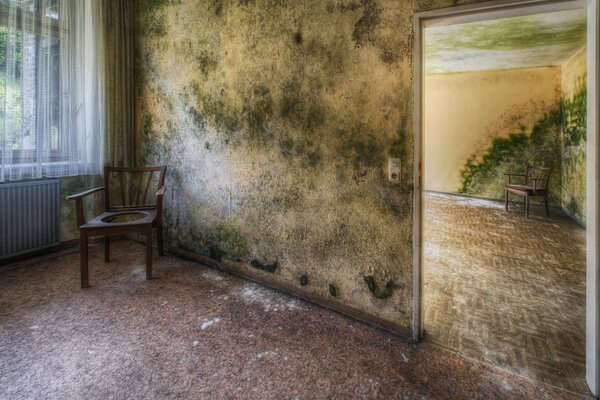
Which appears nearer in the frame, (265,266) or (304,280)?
(304,280)

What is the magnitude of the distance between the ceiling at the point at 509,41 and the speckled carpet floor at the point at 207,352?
372cm

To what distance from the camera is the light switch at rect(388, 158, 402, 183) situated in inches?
82.2

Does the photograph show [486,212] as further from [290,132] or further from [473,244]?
[290,132]

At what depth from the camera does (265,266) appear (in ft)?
9.45

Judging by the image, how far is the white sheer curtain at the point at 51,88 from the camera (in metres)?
3.04

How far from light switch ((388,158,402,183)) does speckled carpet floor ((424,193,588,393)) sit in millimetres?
1069

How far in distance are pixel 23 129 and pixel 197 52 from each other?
71.9 inches

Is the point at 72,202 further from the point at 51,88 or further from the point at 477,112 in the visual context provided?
the point at 477,112

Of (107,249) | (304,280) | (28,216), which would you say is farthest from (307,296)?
(28,216)

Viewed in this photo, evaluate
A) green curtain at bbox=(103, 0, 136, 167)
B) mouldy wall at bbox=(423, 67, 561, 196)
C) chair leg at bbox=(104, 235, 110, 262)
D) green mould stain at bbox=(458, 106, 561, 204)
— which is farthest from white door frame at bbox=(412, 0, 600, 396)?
green mould stain at bbox=(458, 106, 561, 204)

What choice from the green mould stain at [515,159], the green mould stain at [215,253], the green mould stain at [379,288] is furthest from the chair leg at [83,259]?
the green mould stain at [515,159]

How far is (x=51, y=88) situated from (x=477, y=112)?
7.53 m

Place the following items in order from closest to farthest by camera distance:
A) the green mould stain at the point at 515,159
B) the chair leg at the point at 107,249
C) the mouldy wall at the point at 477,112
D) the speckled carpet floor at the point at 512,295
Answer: the speckled carpet floor at the point at 512,295, the chair leg at the point at 107,249, the green mould stain at the point at 515,159, the mouldy wall at the point at 477,112

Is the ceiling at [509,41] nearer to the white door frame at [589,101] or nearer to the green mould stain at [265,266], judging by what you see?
the white door frame at [589,101]
